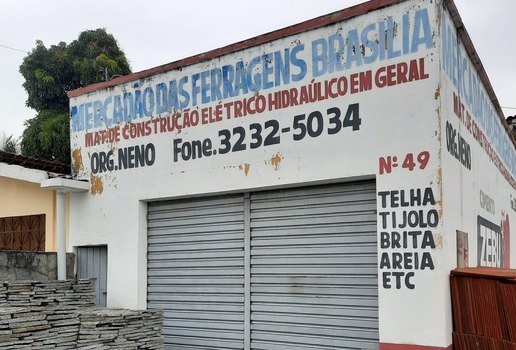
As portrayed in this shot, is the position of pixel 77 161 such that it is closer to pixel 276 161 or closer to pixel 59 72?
pixel 276 161

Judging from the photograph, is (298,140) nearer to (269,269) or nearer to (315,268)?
(315,268)

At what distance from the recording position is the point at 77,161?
37.6ft

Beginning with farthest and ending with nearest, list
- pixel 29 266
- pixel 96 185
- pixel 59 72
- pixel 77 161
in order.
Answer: pixel 59 72, pixel 77 161, pixel 96 185, pixel 29 266

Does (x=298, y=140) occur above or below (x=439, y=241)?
above

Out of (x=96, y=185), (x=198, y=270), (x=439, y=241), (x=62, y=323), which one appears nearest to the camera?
(x=439, y=241)

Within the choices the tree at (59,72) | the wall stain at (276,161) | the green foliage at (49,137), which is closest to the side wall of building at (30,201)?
the wall stain at (276,161)

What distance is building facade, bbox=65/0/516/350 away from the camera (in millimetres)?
7398

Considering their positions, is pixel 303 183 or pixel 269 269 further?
pixel 269 269

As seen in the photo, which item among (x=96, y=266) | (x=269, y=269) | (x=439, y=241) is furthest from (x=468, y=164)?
(x=96, y=266)

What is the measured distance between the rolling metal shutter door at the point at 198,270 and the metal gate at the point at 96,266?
106 centimetres

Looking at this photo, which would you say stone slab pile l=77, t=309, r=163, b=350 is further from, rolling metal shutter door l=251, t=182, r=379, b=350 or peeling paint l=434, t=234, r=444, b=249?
peeling paint l=434, t=234, r=444, b=249

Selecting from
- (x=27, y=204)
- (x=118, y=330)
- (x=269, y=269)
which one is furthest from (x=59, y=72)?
(x=269, y=269)

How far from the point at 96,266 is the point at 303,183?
4.77 metres

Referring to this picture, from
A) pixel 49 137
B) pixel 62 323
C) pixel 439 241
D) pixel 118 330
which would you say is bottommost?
pixel 118 330
